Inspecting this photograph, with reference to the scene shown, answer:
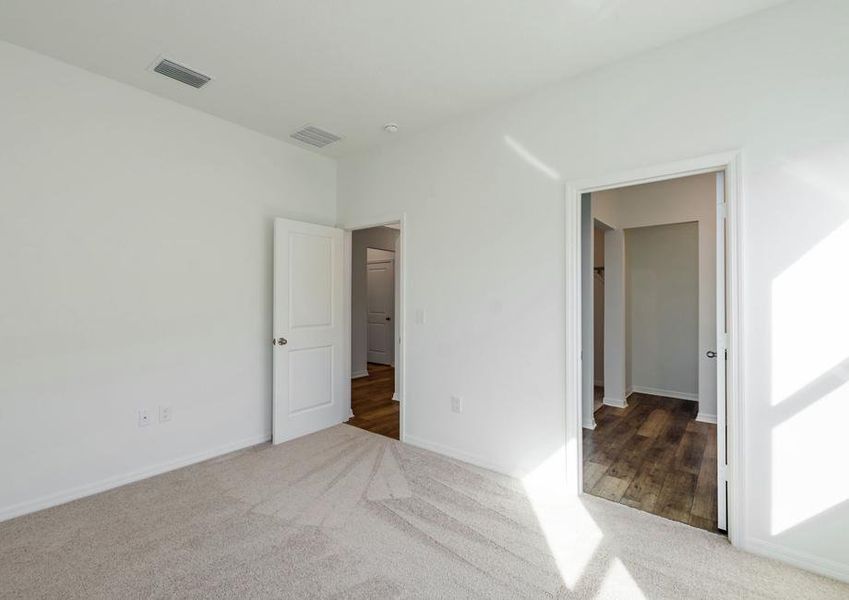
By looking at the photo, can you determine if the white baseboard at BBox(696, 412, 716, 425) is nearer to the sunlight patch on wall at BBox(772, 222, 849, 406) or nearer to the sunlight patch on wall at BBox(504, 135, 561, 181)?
the sunlight patch on wall at BBox(772, 222, 849, 406)

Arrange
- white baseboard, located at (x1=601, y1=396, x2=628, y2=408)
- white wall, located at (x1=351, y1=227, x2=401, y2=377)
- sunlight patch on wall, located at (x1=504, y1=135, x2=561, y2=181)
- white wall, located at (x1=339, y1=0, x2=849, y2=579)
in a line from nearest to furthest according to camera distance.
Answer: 1. white wall, located at (x1=339, y1=0, x2=849, y2=579)
2. sunlight patch on wall, located at (x1=504, y1=135, x2=561, y2=181)
3. white baseboard, located at (x1=601, y1=396, x2=628, y2=408)
4. white wall, located at (x1=351, y1=227, x2=401, y2=377)

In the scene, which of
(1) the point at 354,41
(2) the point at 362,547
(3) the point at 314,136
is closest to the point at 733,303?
(2) the point at 362,547

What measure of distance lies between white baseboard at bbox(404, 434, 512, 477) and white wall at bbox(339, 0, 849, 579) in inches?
0.8

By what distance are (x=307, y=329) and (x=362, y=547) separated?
7.04 ft

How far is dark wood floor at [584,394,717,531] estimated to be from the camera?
2.53 meters

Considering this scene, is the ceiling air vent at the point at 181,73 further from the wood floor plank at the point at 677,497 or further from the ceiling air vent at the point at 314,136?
the wood floor plank at the point at 677,497

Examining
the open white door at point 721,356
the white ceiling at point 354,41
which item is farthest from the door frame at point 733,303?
the white ceiling at point 354,41

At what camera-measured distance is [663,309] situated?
5.31m

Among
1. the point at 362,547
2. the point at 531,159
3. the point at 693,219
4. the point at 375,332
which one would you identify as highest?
the point at 531,159


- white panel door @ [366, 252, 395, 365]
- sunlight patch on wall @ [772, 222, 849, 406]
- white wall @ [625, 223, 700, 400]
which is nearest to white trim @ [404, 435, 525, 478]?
sunlight patch on wall @ [772, 222, 849, 406]

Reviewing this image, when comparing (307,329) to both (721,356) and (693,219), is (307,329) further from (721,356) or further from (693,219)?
(693,219)

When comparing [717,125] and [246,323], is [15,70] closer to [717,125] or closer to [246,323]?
[246,323]

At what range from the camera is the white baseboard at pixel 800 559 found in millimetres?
1848

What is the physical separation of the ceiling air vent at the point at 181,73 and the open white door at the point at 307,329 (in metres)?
1.15
